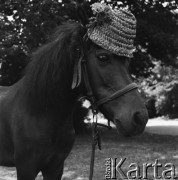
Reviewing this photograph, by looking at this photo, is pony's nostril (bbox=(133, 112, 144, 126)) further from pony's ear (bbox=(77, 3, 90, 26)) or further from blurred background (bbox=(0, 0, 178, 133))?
blurred background (bbox=(0, 0, 178, 133))

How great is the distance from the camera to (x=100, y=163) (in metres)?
7.15

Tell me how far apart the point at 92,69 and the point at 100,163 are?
535 cm

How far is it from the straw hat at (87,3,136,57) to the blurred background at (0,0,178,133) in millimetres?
5439

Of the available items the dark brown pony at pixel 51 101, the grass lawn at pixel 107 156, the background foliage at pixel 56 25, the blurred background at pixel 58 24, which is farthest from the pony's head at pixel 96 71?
the background foliage at pixel 56 25

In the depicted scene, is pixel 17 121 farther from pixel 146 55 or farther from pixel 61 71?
pixel 146 55

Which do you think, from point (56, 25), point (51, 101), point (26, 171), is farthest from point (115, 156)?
point (51, 101)

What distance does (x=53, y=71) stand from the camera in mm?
2406

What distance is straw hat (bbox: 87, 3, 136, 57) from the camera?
6.88ft

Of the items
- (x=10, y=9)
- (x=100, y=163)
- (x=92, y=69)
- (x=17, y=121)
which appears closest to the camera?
(x=92, y=69)

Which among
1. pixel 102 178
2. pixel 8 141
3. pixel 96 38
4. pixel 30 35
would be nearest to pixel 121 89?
pixel 96 38

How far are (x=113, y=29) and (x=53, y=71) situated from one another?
0.59 meters

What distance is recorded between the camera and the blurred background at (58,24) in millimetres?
9547

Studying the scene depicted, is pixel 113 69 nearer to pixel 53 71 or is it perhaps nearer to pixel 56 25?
pixel 53 71

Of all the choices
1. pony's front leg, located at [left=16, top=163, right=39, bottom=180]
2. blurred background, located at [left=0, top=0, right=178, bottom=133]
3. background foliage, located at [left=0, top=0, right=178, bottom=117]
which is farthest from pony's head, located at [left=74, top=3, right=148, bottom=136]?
background foliage, located at [left=0, top=0, right=178, bottom=117]
